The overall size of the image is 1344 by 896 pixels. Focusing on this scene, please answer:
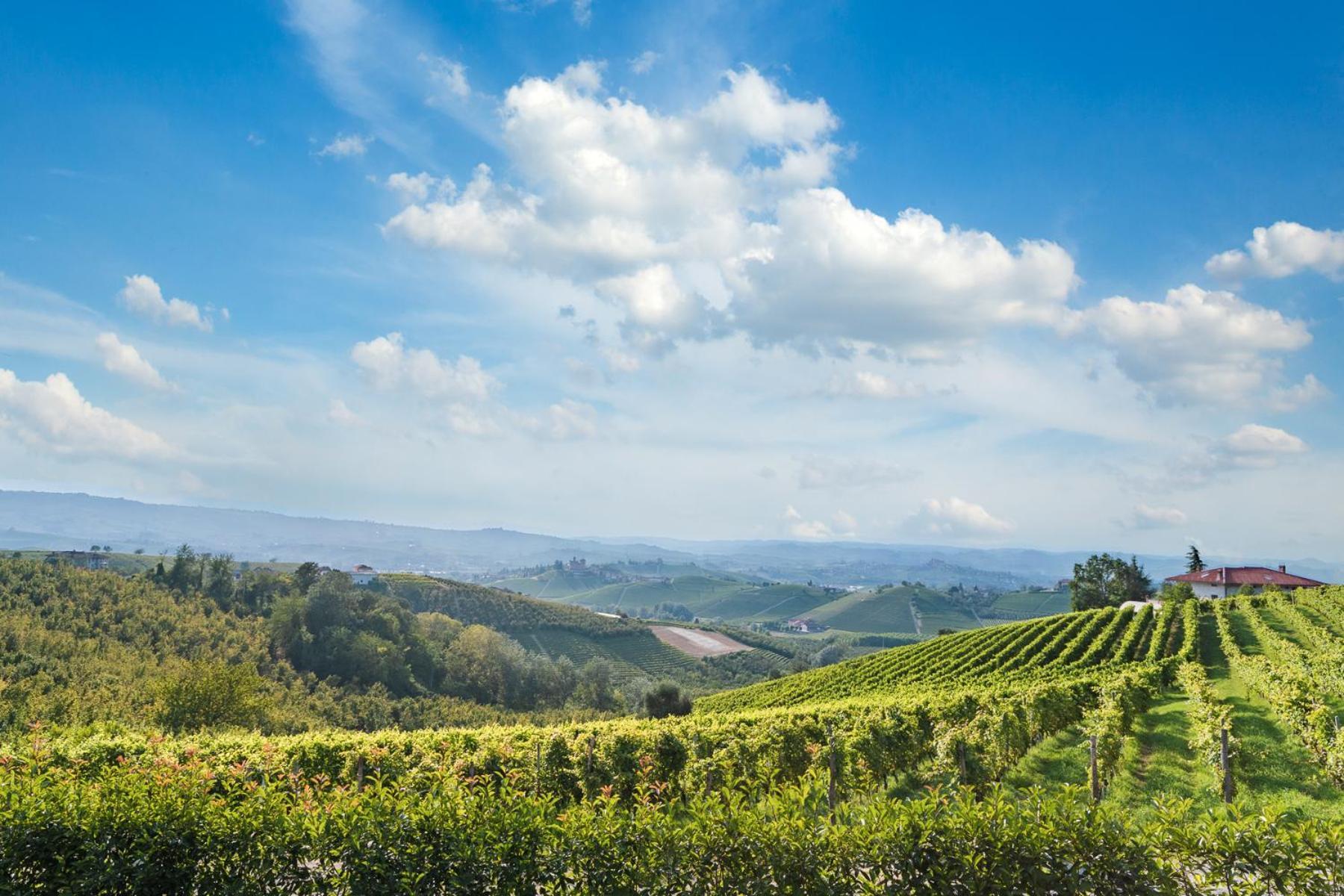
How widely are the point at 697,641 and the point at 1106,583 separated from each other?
8056cm

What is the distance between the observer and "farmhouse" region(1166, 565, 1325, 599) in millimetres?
85062

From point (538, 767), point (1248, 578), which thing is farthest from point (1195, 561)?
point (538, 767)

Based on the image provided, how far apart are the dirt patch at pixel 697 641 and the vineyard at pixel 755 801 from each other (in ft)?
370

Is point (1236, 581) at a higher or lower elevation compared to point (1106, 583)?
higher

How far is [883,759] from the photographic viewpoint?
18109 millimetres

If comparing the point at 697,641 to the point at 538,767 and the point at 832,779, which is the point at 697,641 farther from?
the point at 538,767

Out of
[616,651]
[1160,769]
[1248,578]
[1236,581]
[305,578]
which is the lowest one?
[616,651]

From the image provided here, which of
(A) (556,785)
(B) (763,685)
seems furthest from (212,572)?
(A) (556,785)

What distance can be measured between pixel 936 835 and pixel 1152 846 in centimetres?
199

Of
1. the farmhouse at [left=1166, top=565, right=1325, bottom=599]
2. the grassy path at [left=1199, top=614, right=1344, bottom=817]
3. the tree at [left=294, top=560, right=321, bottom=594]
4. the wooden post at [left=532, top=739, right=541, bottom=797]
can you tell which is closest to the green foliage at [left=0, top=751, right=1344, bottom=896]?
the grassy path at [left=1199, top=614, right=1344, bottom=817]

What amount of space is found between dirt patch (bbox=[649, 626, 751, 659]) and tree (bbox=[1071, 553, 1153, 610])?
67006 millimetres

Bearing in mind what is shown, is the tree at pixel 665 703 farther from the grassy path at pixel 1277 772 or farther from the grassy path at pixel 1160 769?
the grassy path at pixel 1277 772

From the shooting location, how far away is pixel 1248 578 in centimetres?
8700

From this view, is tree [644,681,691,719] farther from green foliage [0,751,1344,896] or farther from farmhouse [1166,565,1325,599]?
farmhouse [1166,565,1325,599]
